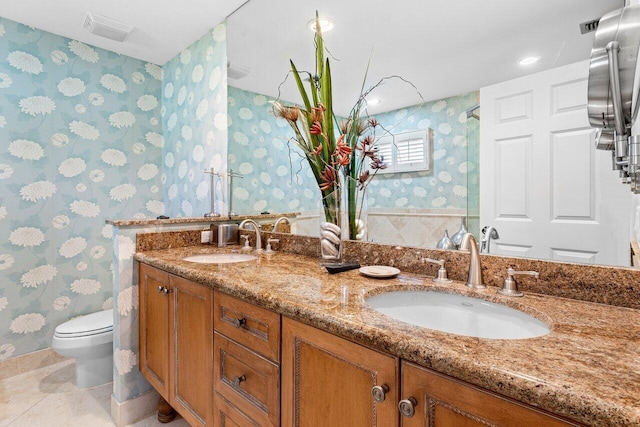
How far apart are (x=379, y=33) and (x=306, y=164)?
27.2 inches

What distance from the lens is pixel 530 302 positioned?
2.98ft

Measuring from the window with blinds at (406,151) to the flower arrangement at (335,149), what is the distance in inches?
1.5

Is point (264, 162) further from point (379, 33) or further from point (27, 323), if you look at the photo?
point (27, 323)

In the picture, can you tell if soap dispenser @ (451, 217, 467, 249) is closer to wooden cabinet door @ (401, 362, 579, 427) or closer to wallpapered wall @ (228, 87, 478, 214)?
wallpapered wall @ (228, 87, 478, 214)

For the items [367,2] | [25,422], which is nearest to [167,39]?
[367,2]

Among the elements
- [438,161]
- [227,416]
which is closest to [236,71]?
[438,161]

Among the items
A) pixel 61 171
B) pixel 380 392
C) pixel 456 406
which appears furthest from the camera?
pixel 61 171

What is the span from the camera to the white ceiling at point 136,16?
7.24 ft

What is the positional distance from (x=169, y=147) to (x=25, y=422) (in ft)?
6.94

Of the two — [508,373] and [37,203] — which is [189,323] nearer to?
[508,373]

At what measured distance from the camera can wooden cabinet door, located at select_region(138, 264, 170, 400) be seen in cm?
158

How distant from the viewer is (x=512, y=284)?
3.29ft

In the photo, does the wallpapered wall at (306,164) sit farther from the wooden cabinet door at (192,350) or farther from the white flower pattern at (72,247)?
the white flower pattern at (72,247)

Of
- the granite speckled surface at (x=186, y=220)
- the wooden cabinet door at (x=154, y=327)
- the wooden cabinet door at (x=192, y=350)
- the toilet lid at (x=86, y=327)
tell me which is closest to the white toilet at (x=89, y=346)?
the toilet lid at (x=86, y=327)
